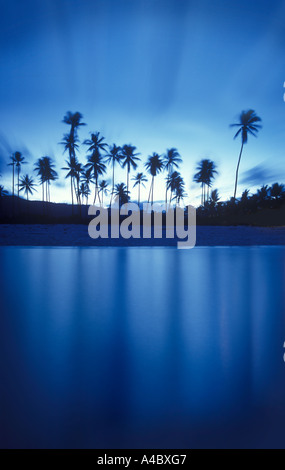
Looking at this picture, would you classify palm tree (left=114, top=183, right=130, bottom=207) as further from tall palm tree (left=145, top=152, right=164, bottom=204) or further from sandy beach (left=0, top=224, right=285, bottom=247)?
sandy beach (left=0, top=224, right=285, bottom=247)

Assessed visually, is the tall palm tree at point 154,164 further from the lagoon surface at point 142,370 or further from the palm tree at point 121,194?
the lagoon surface at point 142,370

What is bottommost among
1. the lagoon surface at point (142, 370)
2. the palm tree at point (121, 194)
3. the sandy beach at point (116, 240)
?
the lagoon surface at point (142, 370)

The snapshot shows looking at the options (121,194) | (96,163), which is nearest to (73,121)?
(96,163)

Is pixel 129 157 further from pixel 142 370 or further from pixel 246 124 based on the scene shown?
pixel 142 370

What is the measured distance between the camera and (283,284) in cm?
290

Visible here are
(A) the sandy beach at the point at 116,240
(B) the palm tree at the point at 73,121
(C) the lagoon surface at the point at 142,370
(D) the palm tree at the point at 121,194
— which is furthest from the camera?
(D) the palm tree at the point at 121,194

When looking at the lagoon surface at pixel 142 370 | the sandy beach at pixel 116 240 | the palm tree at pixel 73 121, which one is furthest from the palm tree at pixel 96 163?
Result: the lagoon surface at pixel 142 370

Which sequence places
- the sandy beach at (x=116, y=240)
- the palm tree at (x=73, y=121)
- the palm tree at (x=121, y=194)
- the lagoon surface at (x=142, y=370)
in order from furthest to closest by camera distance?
the palm tree at (x=121, y=194) → the palm tree at (x=73, y=121) → the sandy beach at (x=116, y=240) → the lagoon surface at (x=142, y=370)

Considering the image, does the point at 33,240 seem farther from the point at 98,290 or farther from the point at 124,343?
the point at 124,343

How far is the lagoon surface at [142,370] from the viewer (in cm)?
79

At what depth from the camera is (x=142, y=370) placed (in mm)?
1098

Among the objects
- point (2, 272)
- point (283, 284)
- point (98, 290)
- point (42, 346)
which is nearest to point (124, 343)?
point (42, 346)

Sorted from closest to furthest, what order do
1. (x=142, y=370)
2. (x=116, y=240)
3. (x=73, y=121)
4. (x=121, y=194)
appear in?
(x=142, y=370)
(x=116, y=240)
(x=73, y=121)
(x=121, y=194)
